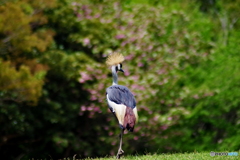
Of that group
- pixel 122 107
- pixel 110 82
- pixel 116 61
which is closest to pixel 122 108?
pixel 122 107

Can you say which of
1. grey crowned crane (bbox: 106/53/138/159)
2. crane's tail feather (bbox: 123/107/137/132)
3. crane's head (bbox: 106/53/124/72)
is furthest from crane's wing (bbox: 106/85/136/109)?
crane's head (bbox: 106/53/124/72)

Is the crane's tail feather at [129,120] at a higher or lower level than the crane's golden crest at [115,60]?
lower

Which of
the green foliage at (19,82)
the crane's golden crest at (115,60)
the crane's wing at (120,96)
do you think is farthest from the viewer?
the green foliage at (19,82)

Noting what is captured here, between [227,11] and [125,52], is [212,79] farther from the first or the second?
[227,11]

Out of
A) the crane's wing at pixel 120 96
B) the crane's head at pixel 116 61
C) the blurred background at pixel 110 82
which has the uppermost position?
the crane's head at pixel 116 61

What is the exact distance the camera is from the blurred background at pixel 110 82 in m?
9.97

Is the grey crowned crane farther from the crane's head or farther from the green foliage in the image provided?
the green foliage

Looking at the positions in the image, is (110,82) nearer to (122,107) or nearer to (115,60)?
(115,60)

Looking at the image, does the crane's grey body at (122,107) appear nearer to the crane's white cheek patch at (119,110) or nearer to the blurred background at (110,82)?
the crane's white cheek patch at (119,110)

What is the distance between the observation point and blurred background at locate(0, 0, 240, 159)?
9.97 metres

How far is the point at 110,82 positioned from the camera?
32.3 feet

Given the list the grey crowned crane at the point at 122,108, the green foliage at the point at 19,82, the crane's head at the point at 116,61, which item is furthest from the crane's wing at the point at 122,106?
the green foliage at the point at 19,82

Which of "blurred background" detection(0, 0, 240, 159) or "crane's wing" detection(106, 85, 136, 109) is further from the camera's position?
"blurred background" detection(0, 0, 240, 159)

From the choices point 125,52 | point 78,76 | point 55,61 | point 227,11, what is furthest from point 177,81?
point 227,11
